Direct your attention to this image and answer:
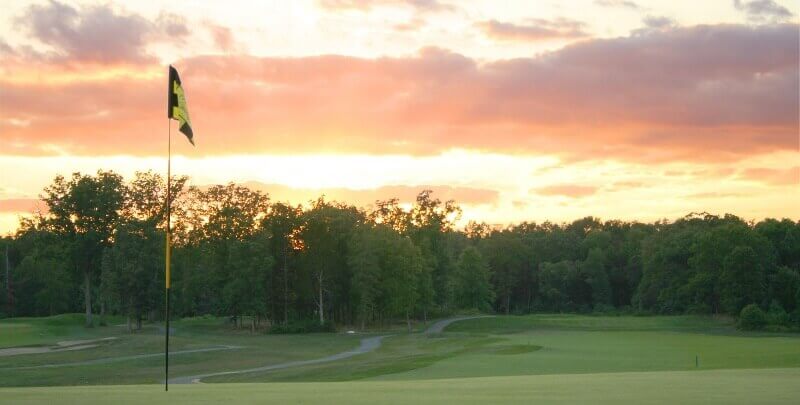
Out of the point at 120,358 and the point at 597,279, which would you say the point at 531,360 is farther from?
the point at 597,279

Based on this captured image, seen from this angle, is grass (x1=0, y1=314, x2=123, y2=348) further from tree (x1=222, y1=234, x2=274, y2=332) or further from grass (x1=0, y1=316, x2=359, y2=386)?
tree (x1=222, y1=234, x2=274, y2=332)

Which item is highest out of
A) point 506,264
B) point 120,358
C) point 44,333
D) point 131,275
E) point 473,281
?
point 506,264

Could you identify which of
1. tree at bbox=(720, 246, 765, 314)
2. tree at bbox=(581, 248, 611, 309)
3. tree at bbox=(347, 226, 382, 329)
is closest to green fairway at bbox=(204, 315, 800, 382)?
tree at bbox=(347, 226, 382, 329)

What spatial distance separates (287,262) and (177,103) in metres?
73.9

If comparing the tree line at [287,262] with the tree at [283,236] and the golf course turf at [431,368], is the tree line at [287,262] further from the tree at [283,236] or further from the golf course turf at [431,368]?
the golf course turf at [431,368]

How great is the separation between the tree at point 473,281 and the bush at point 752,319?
42.4 meters

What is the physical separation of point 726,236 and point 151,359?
7813 centimetres

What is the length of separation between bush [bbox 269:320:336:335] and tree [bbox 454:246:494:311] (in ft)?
122

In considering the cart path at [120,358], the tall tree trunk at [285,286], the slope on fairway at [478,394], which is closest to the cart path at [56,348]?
the cart path at [120,358]

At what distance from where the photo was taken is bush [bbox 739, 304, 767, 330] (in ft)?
298

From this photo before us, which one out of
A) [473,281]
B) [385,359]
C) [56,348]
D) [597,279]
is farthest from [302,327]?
[597,279]

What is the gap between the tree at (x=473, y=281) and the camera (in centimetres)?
12450

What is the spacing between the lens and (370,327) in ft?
320

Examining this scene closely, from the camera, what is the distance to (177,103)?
1980 cm
